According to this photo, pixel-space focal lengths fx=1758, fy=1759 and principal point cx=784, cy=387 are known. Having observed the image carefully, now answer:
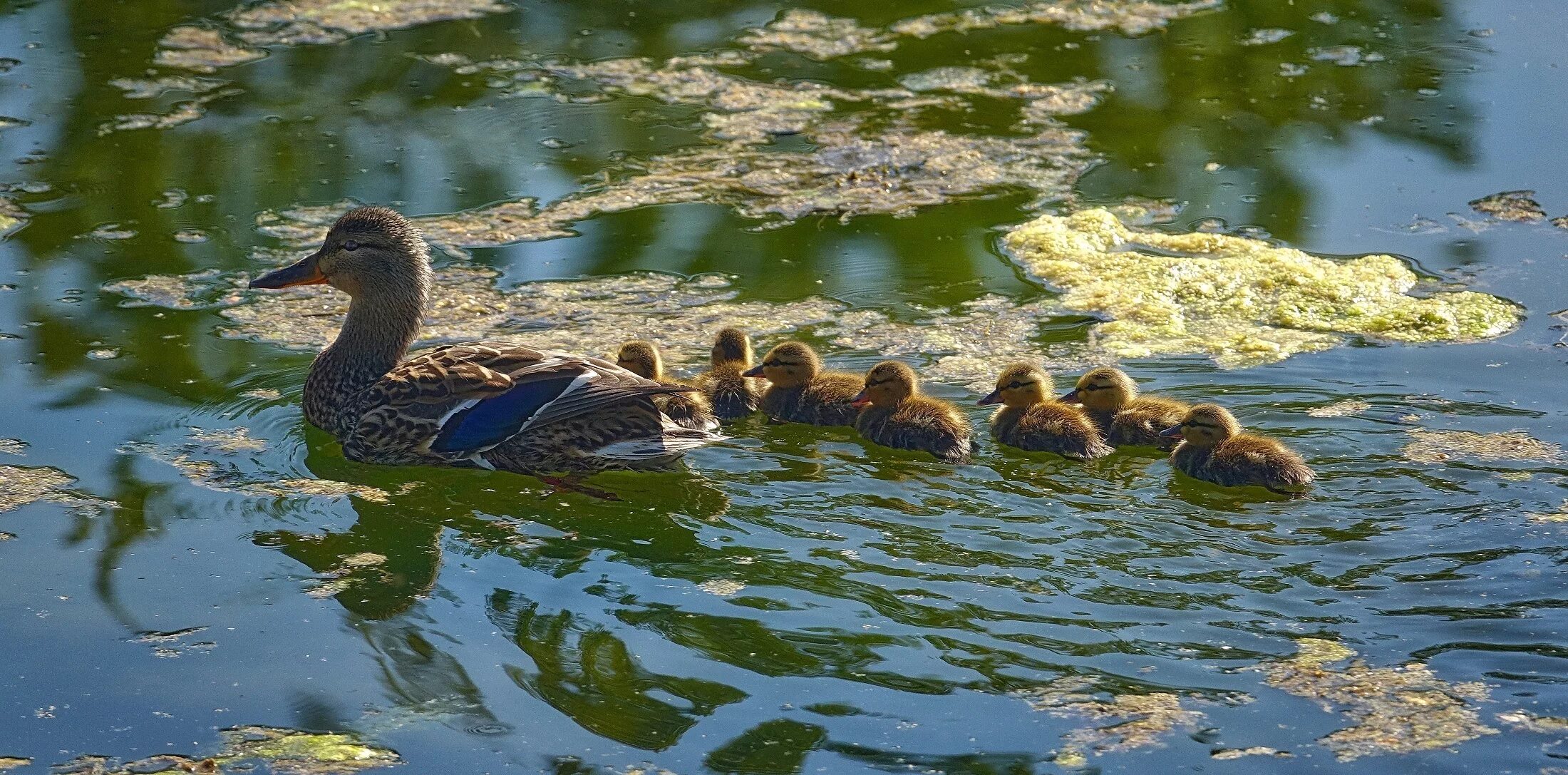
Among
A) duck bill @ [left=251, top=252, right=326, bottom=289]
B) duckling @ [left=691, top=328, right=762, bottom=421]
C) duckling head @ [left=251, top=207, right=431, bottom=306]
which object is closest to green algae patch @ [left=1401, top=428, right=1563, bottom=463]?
duckling @ [left=691, top=328, right=762, bottom=421]

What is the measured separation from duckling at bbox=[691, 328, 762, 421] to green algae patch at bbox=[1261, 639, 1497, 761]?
8.43ft

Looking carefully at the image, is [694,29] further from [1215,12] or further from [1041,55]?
[1215,12]

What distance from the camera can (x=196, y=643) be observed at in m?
4.78

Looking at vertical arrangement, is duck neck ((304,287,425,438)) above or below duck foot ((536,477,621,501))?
above

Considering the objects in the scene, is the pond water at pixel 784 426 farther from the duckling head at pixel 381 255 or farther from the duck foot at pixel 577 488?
the duckling head at pixel 381 255

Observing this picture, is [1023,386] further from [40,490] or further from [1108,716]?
[40,490]

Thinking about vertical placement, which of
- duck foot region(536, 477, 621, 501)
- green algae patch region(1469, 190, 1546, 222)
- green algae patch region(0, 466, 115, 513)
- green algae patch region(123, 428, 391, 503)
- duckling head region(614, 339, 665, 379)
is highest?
green algae patch region(1469, 190, 1546, 222)

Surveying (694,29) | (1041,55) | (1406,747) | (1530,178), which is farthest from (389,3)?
(1406,747)

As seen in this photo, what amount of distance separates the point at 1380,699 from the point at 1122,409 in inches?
84.0

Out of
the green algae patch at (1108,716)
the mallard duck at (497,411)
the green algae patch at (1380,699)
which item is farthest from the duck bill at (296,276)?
the green algae patch at (1380,699)

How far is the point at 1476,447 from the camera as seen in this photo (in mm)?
5992

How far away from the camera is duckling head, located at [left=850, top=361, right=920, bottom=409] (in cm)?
641

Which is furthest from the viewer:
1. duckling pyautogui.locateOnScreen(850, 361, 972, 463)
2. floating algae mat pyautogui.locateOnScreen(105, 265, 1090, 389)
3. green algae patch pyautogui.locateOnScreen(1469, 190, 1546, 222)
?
green algae patch pyautogui.locateOnScreen(1469, 190, 1546, 222)

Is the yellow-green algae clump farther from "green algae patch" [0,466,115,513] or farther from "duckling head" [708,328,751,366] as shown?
"green algae patch" [0,466,115,513]
